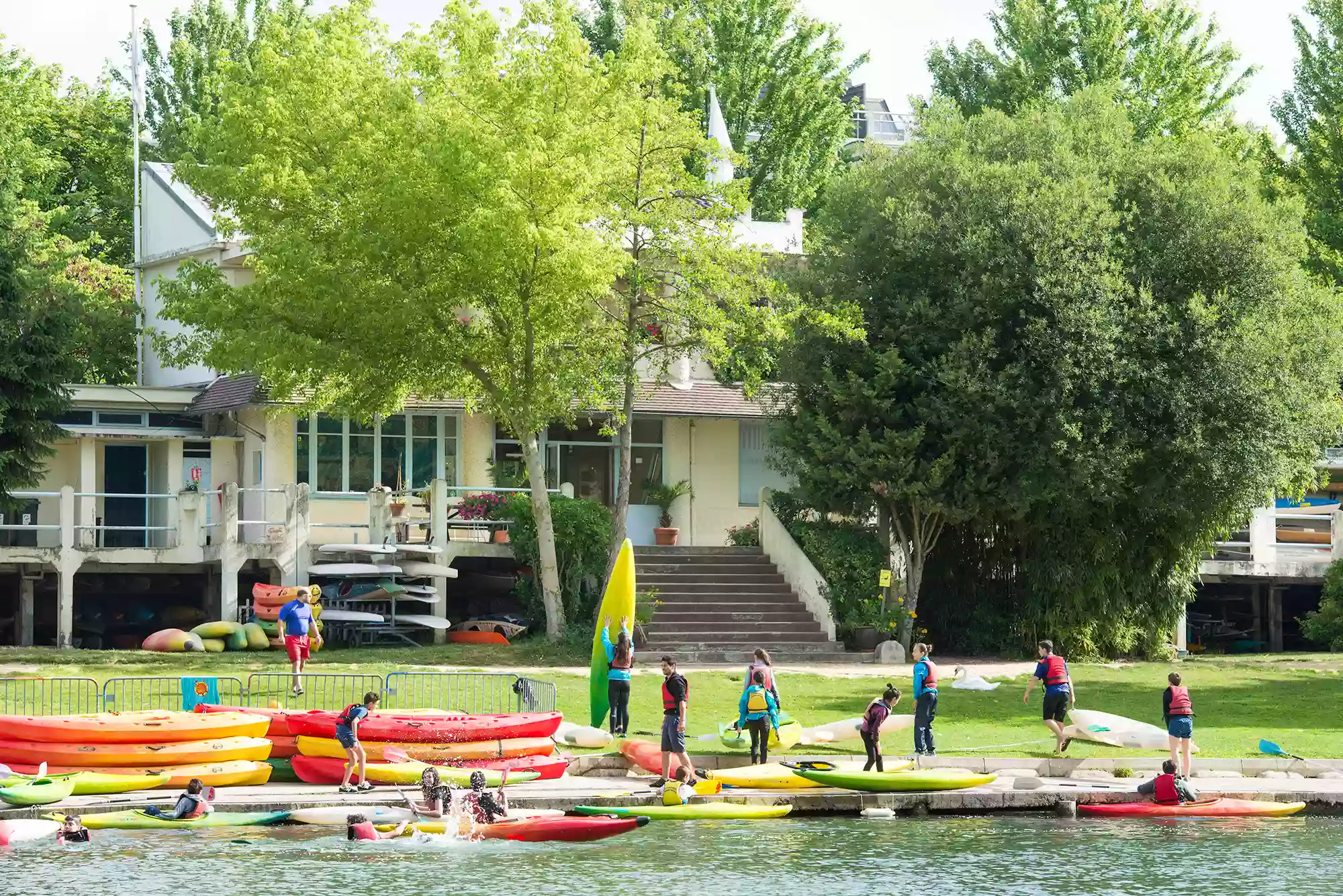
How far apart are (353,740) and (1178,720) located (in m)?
10.2

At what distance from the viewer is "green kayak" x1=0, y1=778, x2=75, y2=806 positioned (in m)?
20.3

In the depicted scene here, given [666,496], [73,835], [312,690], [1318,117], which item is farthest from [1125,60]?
[73,835]

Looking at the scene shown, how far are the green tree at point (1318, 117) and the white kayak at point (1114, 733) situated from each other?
29.6m

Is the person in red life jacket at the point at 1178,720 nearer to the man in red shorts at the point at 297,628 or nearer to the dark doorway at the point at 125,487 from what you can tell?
the man in red shorts at the point at 297,628

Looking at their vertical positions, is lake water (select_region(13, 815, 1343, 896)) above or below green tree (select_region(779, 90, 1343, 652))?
below

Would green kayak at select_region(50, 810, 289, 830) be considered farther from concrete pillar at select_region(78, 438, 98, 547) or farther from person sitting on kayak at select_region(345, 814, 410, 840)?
concrete pillar at select_region(78, 438, 98, 547)

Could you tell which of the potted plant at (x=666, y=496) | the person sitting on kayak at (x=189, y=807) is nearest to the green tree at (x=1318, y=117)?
the potted plant at (x=666, y=496)

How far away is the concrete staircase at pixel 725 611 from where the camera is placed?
113ft

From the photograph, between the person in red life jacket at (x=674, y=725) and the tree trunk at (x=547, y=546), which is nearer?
the person in red life jacket at (x=674, y=725)

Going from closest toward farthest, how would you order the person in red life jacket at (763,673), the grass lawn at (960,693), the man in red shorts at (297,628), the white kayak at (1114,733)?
the person in red life jacket at (763,673), the white kayak at (1114,733), the grass lawn at (960,693), the man in red shorts at (297,628)

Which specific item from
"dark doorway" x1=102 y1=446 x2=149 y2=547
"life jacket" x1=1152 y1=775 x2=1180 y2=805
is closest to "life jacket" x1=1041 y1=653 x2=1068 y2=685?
"life jacket" x1=1152 y1=775 x2=1180 y2=805

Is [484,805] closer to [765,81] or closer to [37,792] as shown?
[37,792]

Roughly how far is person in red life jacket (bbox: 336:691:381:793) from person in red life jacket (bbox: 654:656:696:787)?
3.54m

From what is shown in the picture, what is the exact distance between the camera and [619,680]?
80.6ft
